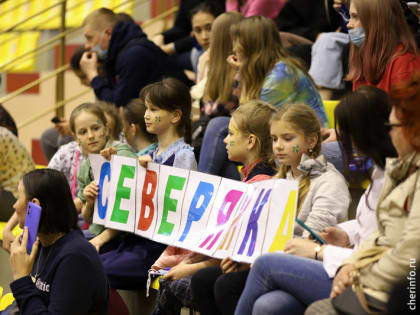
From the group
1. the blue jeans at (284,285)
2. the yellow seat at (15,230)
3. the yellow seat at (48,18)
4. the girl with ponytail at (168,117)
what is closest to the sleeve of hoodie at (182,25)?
the yellow seat at (15,230)

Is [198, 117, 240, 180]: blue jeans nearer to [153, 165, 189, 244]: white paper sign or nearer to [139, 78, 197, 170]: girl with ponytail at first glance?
[139, 78, 197, 170]: girl with ponytail

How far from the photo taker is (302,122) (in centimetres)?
333

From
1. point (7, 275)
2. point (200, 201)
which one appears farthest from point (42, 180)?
point (7, 275)

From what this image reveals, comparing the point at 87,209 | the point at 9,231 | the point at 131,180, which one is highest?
the point at 131,180

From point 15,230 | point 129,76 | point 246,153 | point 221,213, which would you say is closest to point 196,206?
point 221,213

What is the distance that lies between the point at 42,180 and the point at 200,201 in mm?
741

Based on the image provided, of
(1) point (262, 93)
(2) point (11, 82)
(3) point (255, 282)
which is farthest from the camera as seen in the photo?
(2) point (11, 82)

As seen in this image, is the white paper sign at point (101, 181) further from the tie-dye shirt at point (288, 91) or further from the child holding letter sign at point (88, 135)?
the tie-dye shirt at point (288, 91)

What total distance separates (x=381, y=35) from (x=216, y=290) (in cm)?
137

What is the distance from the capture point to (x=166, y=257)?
373cm

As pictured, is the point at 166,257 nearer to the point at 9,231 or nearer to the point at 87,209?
the point at 87,209

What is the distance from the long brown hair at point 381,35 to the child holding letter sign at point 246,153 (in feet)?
1.65

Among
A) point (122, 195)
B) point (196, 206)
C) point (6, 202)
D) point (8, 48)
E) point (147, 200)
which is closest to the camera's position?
point (196, 206)

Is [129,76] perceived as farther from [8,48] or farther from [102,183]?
[8,48]
